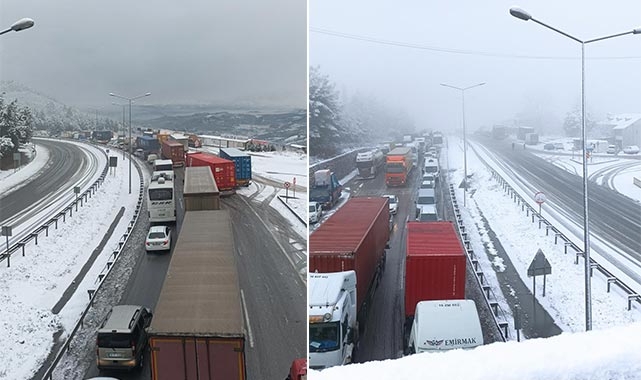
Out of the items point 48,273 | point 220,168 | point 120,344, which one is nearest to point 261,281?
point 220,168

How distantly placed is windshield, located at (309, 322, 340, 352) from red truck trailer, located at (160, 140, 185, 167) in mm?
999

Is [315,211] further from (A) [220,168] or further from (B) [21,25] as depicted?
(B) [21,25]

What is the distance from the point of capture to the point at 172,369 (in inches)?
101

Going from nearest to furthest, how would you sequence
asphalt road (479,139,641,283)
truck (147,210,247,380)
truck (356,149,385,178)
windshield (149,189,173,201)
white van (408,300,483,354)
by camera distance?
1. truck (147,210,247,380)
2. windshield (149,189,173,201)
3. white van (408,300,483,354)
4. truck (356,149,385,178)
5. asphalt road (479,139,641,283)

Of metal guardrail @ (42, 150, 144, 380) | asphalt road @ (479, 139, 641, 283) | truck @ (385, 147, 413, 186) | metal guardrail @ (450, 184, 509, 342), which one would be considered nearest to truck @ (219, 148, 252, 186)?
metal guardrail @ (42, 150, 144, 380)

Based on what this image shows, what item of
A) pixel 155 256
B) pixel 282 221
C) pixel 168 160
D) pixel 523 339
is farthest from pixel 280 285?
pixel 523 339

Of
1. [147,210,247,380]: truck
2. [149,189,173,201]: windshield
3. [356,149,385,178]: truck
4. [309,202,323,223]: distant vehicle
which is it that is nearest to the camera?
[147,210,247,380]: truck

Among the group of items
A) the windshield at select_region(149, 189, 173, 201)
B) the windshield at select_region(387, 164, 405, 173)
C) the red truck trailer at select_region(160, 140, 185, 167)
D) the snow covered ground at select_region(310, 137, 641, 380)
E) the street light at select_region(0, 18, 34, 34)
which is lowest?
the snow covered ground at select_region(310, 137, 641, 380)

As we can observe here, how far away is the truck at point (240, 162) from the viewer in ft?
10.3

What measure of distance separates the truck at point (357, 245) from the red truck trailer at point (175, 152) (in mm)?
736

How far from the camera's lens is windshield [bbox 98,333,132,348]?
264 centimetres

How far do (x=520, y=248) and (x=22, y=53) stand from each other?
2.60m

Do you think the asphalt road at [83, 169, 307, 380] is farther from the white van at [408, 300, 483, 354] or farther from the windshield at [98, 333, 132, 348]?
the white van at [408, 300, 483, 354]

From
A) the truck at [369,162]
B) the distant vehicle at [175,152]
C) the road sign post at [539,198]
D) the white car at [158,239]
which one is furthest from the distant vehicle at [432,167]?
the white car at [158,239]
